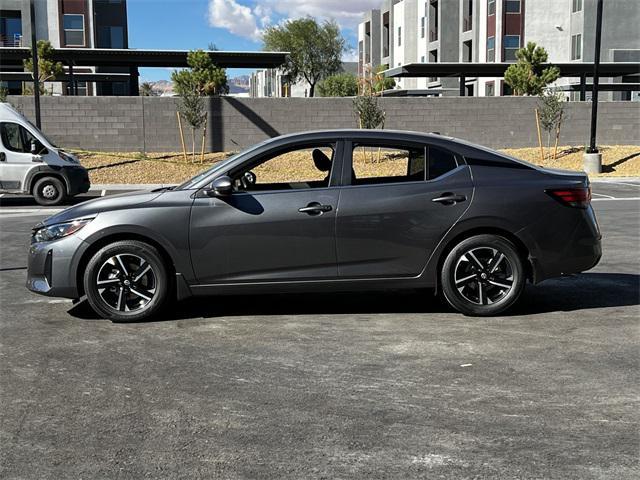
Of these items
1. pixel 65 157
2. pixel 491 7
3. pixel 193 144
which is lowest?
pixel 65 157

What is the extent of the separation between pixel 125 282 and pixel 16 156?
1143cm

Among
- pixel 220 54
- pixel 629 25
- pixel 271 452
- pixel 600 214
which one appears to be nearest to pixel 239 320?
pixel 271 452

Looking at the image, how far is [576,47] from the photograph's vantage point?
51.8m

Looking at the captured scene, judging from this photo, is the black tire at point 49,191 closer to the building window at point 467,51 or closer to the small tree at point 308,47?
the building window at point 467,51

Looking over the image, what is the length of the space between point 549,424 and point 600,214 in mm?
11084

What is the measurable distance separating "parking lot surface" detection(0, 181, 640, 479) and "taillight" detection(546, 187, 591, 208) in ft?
3.32

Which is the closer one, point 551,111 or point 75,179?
point 75,179

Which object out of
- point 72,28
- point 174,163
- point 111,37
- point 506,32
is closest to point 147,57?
point 174,163

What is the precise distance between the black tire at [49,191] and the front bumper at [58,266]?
1076 centimetres

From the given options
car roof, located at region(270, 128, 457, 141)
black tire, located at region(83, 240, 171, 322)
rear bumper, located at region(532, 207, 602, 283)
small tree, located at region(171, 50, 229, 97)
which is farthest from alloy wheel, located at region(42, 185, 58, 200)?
small tree, located at region(171, 50, 229, 97)

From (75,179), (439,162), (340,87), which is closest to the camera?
(439,162)

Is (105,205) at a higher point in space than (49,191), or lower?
higher

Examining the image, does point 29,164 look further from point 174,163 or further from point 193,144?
point 193,144

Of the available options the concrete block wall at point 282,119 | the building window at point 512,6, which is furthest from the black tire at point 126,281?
the building window at point 512,6
